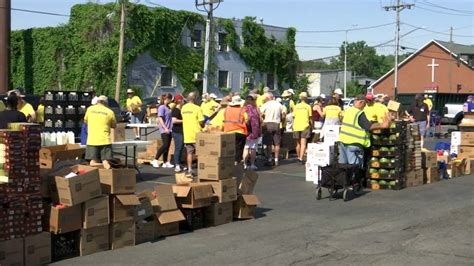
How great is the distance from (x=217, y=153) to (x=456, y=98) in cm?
3185

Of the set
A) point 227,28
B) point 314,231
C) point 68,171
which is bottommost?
point 314,231

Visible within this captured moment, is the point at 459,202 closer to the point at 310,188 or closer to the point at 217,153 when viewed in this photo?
the point at 310,188

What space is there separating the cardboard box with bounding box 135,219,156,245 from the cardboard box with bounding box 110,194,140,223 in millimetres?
268

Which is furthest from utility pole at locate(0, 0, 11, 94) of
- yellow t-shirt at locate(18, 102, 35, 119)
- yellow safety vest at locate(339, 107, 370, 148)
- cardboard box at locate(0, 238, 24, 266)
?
cardboard box at locate(0, 238, 24, 266)

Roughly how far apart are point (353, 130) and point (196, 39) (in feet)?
115

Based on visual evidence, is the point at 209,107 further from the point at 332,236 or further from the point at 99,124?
the point at 332,236

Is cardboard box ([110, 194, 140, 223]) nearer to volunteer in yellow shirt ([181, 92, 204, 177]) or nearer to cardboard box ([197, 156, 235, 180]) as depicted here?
cardboard box ([197, 156, 235, 180])

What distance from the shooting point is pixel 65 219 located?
7.32m

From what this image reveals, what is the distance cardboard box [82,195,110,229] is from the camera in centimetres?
751

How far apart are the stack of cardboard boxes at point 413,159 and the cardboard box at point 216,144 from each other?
201 inches

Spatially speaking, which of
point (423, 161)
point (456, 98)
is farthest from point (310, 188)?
point (456, 98)

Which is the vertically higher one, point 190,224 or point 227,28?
point 227,28

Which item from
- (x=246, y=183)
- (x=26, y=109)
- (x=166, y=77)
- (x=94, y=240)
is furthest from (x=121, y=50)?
(x=94, y=240)

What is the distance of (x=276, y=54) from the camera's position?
5203 centimetres
